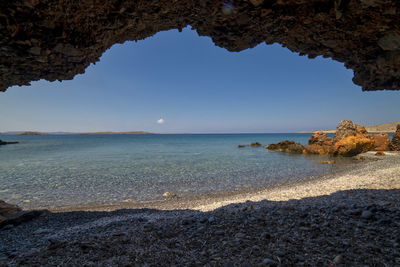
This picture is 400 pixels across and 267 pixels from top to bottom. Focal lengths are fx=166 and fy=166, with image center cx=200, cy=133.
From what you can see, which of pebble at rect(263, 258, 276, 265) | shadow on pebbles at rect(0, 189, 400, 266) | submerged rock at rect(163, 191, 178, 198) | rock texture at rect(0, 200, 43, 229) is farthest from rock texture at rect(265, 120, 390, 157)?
rock texture at rect(0, 200, 43, 229)

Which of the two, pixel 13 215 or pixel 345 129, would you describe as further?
pixel 345 129

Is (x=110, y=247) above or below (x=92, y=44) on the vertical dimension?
below

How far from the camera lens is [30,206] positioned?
8.95 m

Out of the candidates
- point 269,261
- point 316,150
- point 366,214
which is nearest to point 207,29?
point 269,261

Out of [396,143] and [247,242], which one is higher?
[247,242]

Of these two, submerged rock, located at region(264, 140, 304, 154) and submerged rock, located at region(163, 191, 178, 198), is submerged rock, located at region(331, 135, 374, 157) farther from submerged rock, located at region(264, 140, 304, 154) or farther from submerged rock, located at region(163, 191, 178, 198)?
submerged rock, located at region(163, 191, 178, 198)

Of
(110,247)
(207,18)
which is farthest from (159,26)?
(110,247)

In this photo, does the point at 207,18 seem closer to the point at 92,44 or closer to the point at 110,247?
the point at 92,44

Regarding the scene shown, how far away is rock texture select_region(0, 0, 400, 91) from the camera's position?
13.9 ft

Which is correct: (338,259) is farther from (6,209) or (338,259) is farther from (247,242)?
(6,209)

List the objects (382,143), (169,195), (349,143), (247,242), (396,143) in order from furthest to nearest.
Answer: (382,143), (396,143), (349,143), (169,195), (247,242)

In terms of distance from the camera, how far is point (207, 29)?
5.90 metres

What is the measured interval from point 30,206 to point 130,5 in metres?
11.3

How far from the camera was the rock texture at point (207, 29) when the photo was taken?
4.23 meters
